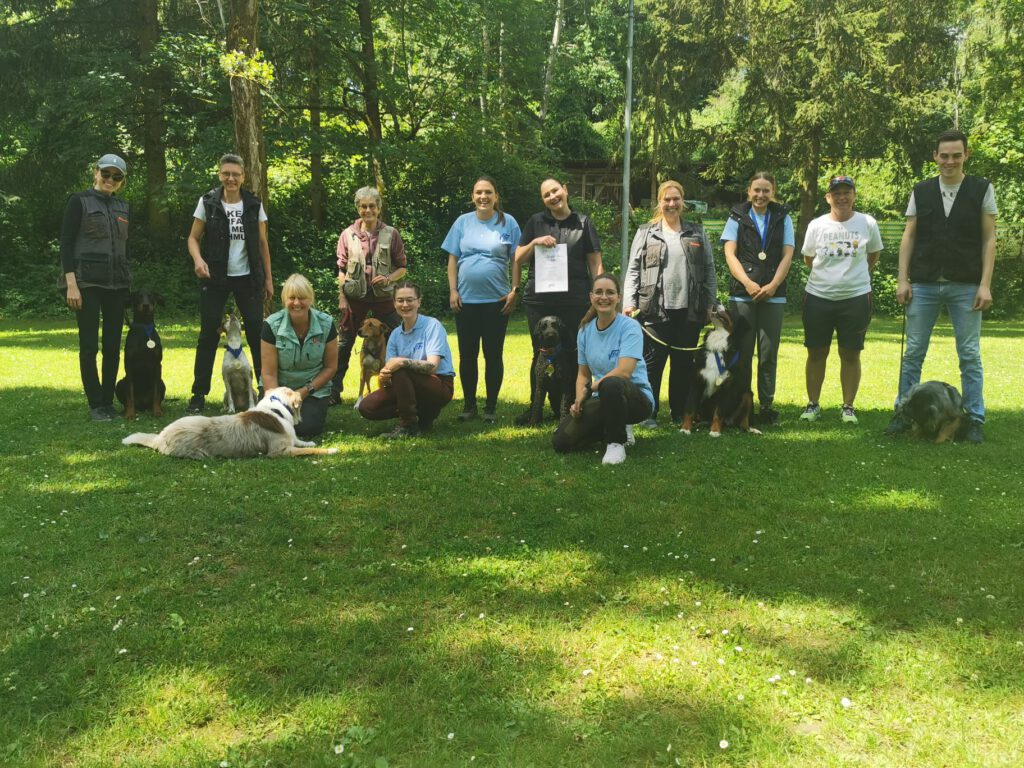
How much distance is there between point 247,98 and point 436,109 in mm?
12173

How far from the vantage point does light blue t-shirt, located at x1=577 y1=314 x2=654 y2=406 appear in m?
5.42

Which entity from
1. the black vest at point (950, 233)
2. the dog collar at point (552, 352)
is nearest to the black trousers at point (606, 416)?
the dog collar at point (552, 352)

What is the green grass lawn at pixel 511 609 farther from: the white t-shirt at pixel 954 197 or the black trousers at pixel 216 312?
the white t-shirt at pixel 954 197

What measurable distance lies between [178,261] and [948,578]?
1808 centimetres

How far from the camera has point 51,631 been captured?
114 inches

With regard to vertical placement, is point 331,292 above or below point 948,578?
above

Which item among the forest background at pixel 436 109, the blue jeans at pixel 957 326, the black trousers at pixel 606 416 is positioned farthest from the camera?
the forest background at pixel 436 109

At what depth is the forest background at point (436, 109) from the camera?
54.4 ft

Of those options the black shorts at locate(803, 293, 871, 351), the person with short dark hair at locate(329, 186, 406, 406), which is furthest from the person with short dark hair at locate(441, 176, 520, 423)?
the black shorts at locate(803, 293, 871, 351)

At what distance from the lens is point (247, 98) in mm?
8898

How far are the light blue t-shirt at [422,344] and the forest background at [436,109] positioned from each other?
28.3 feet

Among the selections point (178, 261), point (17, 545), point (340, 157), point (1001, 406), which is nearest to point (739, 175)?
point (340, 157)

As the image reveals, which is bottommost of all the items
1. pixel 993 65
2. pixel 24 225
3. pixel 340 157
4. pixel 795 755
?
pixel 795 755

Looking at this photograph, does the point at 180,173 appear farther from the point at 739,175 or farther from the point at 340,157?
the point at 739,175
